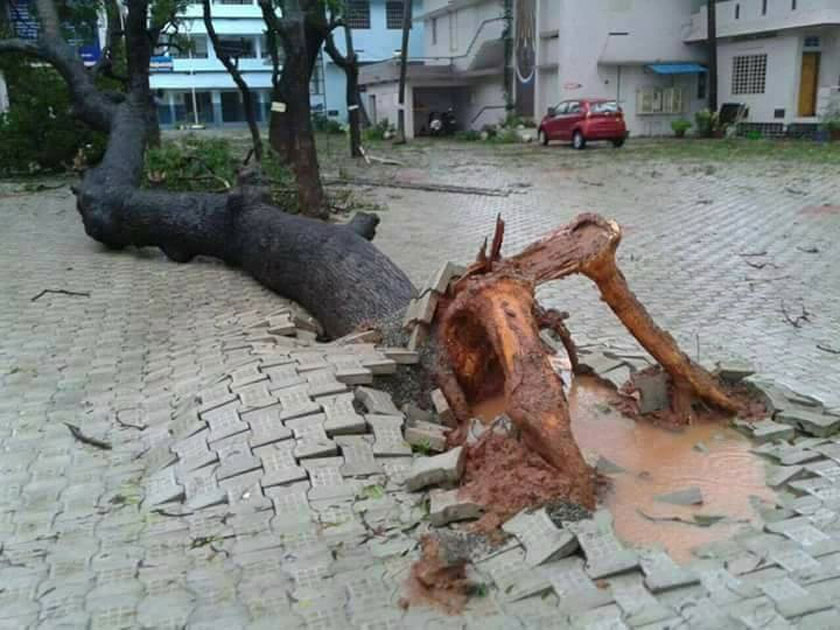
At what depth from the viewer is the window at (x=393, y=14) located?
40.1m

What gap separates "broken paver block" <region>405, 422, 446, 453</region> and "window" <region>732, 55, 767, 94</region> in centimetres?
2495

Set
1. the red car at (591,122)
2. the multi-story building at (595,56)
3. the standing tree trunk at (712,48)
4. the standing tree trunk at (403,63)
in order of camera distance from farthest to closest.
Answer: the multi-story building at (595,56)
the standing tree trunk at (403,63)
the standing tree trunk at (712,48)
the red car at (591,122)

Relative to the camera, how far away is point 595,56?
26312 mm

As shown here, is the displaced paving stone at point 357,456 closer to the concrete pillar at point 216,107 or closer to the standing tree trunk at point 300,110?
the standing tree trunk at point 300,110

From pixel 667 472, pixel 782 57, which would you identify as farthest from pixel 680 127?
pixel 667 472

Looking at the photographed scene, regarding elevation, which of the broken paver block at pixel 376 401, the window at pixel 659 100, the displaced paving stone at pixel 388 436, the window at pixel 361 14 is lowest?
the displaced paving stone at pixel 388 436

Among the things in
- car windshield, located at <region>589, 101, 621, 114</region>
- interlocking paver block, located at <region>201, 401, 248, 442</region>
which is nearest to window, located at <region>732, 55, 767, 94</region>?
car windshield, located at <region>589, 101, 621, 114</region>

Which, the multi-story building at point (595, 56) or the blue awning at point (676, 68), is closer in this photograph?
the multi-story building at point (595, 56)

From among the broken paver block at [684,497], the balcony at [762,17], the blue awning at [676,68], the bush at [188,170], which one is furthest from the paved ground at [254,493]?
the blue awning at [676,68]

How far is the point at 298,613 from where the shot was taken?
2346mm

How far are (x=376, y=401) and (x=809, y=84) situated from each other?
24780 mm

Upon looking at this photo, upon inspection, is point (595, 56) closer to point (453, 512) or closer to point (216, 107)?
point (453, 512)

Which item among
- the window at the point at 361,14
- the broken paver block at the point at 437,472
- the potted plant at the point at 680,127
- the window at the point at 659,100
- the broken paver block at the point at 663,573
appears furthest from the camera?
the window at the point at 361,14

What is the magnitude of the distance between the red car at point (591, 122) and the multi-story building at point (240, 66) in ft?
54.4
